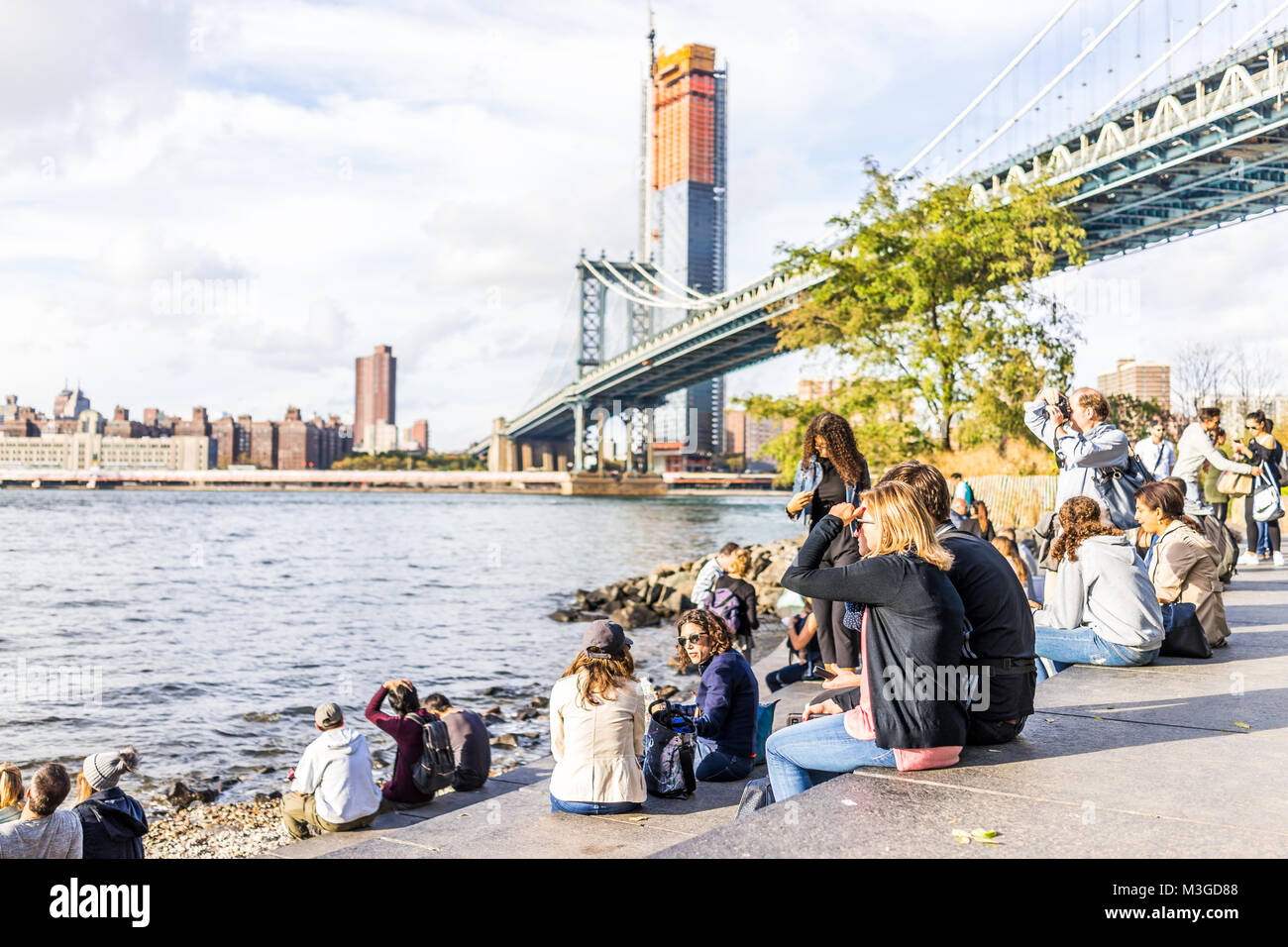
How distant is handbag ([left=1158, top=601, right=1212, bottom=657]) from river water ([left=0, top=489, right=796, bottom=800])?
494 centimetres

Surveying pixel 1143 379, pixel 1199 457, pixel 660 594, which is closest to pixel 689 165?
pixel 1143 379

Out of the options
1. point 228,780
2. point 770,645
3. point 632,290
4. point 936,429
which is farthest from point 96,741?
point 632,290

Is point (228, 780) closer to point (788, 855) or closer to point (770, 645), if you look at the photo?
point (770, 645)

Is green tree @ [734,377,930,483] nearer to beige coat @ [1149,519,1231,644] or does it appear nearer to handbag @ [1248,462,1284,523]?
handbag @ [1248,462,1284,523]

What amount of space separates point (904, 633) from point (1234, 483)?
818cm

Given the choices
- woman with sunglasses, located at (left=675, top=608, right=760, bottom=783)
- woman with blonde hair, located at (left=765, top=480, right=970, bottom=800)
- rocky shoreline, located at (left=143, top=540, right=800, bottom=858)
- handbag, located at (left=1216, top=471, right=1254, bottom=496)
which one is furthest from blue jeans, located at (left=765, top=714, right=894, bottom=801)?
handbag, located at (left=1216, top=471, right=1254, bottom=496)

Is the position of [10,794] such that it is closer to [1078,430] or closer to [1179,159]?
[1078,430]

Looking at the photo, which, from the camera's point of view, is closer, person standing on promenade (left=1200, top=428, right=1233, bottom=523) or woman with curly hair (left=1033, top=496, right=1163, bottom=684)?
woman with curly hair (left=1033, top=496, right=1163, bottom=684)

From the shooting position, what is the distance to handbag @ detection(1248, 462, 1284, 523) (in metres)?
10.2

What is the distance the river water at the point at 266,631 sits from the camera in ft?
32.3

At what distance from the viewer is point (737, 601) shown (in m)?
7.73

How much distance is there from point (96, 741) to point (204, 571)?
64.3 ft
